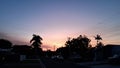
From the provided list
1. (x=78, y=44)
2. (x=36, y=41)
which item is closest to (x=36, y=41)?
(x=36, y=41)

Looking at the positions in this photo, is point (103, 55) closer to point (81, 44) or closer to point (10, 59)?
point (10, 59)

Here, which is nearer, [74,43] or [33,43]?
[74,43]

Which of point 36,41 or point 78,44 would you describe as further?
point 36,41

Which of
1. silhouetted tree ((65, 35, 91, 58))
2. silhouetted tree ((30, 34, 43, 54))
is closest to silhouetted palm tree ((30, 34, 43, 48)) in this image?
silhouetted tree ((30, 34, 43, 54))

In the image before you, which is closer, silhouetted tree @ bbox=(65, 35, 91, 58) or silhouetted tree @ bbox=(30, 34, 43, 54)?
silhouetted tree @ bbox=(65, 35, 91, 58)

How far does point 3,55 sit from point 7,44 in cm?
9189

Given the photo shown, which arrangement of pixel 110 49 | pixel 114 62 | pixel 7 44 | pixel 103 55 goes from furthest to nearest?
pixel 7 44 < pixel 103 55 < pixel 110 49 < pixel 114 62

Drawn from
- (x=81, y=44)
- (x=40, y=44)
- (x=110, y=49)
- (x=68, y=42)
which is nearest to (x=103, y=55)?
(x=110, y=49)

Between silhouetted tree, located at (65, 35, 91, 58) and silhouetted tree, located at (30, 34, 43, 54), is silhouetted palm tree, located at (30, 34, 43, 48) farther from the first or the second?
silhouetted tree, located at (65, 35, 91, 58)

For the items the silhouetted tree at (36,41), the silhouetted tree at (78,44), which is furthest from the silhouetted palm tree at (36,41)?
the silhouetted tree at (78,44)

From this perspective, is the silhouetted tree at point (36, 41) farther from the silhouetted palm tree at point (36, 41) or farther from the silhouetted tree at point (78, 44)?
the silhouetted tree at point (78, 44)

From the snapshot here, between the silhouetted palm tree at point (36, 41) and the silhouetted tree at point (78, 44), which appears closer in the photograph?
the silhouetted tree at point (78, 44)

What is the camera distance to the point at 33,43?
164250mm

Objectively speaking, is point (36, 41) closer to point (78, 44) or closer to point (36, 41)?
point (36, 41)
